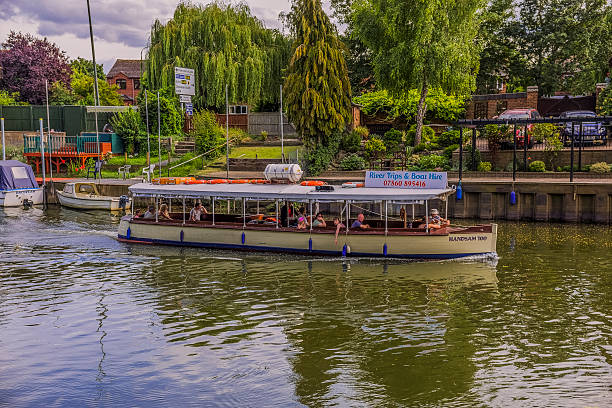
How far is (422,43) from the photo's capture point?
4694 centimetres

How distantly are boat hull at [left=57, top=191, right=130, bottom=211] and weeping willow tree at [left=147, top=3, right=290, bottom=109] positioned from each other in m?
18.0

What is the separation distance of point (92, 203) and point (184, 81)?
1828 centimetres

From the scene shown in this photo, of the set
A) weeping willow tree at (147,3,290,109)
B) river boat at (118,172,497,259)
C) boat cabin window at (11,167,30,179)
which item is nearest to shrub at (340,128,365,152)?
weeping willow tree at (147,3,290,109)

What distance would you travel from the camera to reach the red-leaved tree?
7738 centimetres

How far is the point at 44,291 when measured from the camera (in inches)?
891

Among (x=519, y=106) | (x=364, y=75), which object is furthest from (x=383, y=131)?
(x=519, y=106)

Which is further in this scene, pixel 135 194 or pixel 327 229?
pixel 135 194

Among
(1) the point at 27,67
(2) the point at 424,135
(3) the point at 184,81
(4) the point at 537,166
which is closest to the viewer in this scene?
(4) the point at 537,166

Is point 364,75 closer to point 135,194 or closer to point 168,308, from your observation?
point 135,194

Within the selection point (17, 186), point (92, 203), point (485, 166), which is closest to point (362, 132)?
point (485, 166)

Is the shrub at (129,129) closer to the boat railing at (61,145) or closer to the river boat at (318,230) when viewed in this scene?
the boat railing at (61,145)

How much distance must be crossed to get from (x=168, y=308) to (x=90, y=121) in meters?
51.1

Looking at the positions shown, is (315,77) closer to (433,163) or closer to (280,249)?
(433,163)

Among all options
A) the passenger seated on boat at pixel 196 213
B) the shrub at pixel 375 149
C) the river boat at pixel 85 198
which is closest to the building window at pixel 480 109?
the shrub at pixel 375 149
